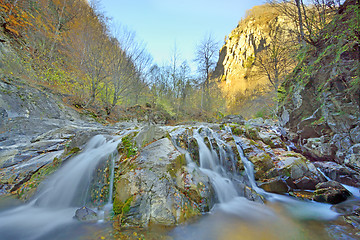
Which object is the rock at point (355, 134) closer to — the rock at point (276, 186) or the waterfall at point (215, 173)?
the rock at point (276, 186)

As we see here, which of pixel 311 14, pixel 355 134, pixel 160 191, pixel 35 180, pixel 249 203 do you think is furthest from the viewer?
pixel 311 14

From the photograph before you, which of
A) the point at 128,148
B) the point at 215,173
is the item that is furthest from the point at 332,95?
the point at 128,148

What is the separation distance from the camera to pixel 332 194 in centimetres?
392

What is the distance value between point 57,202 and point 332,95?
8009mm

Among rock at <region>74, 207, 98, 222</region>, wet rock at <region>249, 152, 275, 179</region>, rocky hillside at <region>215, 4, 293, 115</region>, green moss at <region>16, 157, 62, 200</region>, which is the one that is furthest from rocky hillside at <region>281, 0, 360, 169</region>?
rocky hillside at <region>215, 4, 293, 115</region>

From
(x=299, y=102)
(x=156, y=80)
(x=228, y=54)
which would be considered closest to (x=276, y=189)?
(x=299, y=102)

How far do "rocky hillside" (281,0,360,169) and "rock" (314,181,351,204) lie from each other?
826mm

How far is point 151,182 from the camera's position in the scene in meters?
3.02

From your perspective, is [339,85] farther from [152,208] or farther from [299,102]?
[152,208]

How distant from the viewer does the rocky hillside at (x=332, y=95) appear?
162 inches

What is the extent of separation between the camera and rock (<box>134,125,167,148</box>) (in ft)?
14.0

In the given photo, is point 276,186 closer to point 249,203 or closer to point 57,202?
point 249,203

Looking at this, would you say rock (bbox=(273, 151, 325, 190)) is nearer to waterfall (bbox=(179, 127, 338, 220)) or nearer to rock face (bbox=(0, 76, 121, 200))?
waterfall (bbox=(179, 127, 338, 220))

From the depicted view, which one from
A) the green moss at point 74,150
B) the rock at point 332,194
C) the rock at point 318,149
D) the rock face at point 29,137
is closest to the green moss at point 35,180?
the rock face at point 29,137
